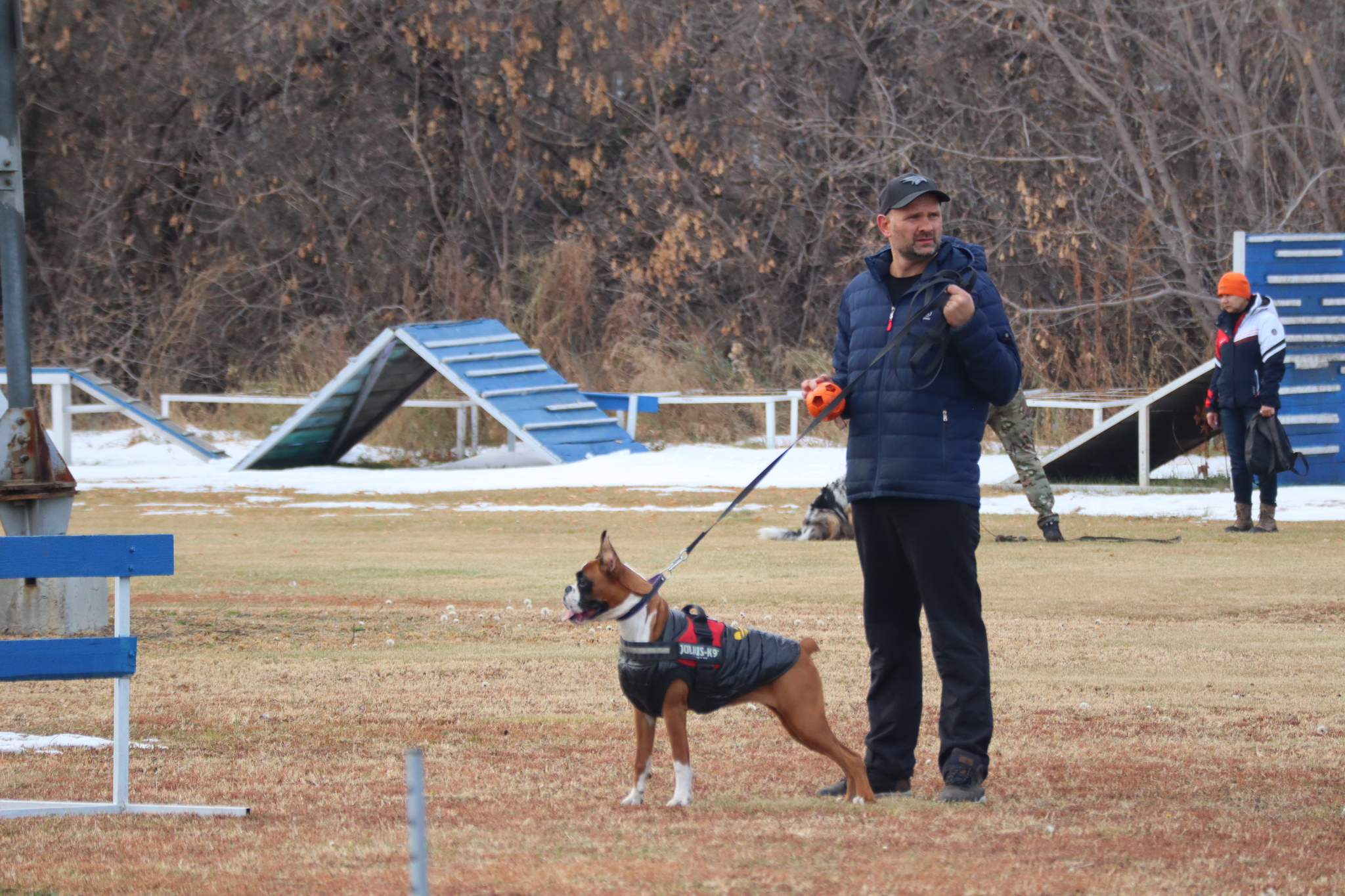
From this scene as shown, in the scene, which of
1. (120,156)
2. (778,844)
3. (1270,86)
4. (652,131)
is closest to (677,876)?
(778,844)

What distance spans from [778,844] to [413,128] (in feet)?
81.5

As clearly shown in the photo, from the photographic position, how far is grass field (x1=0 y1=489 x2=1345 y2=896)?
372 cm

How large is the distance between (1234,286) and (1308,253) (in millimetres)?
4343

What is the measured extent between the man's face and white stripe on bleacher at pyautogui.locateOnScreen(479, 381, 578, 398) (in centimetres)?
1488

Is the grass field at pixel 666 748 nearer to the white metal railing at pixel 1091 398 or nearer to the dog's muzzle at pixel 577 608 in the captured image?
the dog's muzzle at pixel 577 608

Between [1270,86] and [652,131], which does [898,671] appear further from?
[652,131]

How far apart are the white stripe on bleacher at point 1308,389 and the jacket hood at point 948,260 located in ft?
40.7

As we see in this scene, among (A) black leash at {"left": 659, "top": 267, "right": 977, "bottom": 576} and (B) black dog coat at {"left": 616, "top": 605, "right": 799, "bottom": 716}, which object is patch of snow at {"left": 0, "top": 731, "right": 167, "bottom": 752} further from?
(A) black leash at {"left": 659, "top": 267, "right": 977, "bottom": 576}

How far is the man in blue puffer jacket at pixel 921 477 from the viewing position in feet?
14.8

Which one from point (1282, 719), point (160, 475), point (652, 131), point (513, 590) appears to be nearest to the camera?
point (1282, 719)

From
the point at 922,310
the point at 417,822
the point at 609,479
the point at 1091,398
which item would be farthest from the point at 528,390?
the point at 417,822

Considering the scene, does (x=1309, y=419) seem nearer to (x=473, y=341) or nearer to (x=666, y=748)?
(x=473, y=341)

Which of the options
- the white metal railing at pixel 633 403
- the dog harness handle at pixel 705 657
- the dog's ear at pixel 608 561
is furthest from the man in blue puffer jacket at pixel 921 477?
the white metal railing at pixel 633 403

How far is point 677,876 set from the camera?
3592 mm
